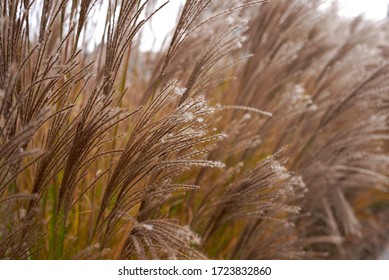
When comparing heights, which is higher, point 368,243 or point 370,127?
point 370,127

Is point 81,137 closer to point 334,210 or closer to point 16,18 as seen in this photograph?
point 16,18

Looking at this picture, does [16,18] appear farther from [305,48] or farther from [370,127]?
[305,48]

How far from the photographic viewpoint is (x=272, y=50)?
2.16m

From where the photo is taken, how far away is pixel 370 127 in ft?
6.69

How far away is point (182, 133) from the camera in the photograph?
1175 mm

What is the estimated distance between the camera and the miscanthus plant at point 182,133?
117 centimetres

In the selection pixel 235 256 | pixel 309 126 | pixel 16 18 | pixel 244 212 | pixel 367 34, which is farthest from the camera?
pixel 367 34

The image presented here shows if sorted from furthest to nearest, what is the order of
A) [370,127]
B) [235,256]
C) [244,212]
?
1. [370,127]
2. [235,256]
3. [244,212]

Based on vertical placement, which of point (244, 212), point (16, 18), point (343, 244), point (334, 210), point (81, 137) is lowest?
point (343, 244)

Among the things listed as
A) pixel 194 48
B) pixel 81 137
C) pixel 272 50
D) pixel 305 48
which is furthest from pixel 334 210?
pixel 81 137

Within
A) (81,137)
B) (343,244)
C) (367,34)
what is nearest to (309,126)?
(367,34)

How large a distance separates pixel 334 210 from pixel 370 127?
129 centimetres

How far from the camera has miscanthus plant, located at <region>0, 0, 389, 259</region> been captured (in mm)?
1167

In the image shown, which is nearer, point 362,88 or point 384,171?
point 362,88
